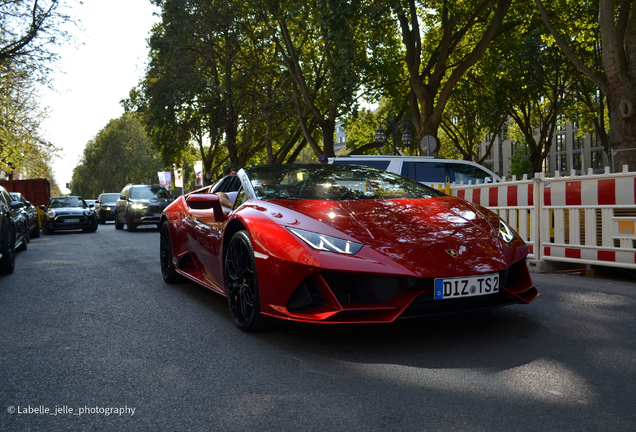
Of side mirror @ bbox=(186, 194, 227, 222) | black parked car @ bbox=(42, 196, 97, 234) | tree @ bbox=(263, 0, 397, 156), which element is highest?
tree @ bbox=(263, 0, 397, 156)

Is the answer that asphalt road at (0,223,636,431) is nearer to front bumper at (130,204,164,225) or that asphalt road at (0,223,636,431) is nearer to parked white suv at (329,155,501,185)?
parked white suv at (329,155,501,185)

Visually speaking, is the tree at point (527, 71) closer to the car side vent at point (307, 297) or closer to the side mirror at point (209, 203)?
the side mirror at point (209, 203)

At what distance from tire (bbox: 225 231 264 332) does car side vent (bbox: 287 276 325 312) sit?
396 millimetres

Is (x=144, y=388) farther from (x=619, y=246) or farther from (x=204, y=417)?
(x=619, y=246)

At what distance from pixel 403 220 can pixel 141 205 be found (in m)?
16.7

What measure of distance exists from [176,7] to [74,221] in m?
12.2

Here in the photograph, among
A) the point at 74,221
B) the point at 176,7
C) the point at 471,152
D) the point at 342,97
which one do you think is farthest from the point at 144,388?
the point at 471,152

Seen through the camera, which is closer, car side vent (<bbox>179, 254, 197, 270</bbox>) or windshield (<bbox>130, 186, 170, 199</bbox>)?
car side vent (<bbox>179, 254, 197, 270</bbox>)

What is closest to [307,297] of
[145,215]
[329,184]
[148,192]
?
[329,184]

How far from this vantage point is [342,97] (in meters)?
17.8

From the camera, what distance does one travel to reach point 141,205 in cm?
1936

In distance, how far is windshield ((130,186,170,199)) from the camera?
20030mm

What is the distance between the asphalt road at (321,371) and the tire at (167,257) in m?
1.29

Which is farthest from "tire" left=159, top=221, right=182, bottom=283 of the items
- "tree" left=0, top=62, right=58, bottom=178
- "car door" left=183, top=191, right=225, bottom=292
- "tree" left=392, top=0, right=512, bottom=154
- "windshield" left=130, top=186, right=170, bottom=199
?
"tree" left=0, top=62, right=58, bottom=178
